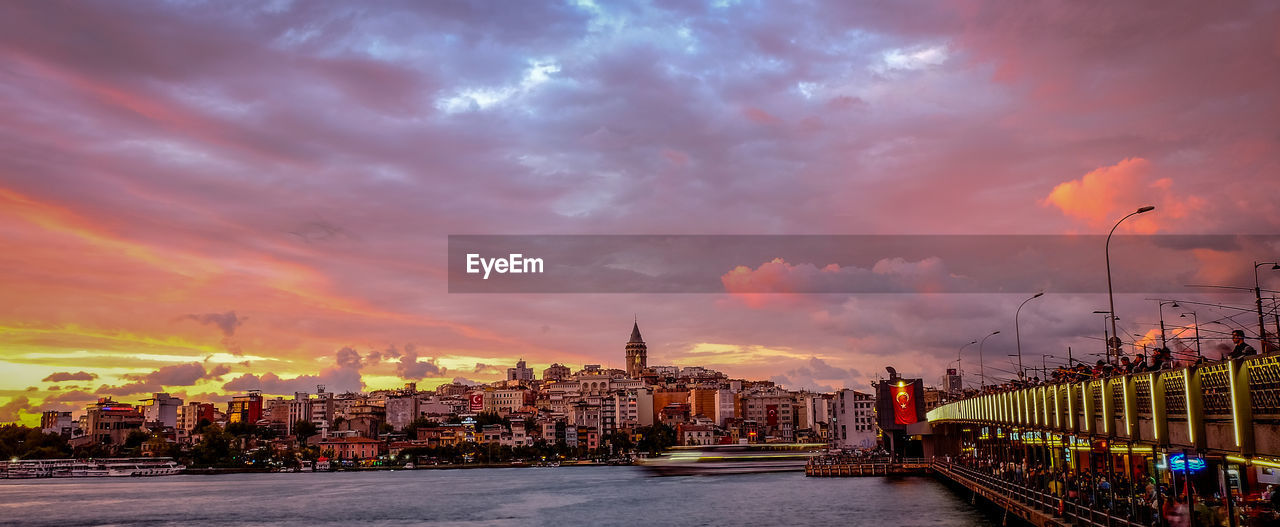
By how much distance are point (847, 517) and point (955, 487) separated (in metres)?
21.5

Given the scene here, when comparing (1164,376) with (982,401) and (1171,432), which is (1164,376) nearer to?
(1171,432)

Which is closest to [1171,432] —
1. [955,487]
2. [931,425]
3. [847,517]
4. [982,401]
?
[982,401]

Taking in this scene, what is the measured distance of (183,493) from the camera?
121m

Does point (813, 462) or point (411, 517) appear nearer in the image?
point (411, 517)

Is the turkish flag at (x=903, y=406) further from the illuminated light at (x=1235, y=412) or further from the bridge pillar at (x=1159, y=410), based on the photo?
the illuminated light at (x=1235, y=412)

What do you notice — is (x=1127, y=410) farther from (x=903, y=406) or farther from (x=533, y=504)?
(x=903, y=406)

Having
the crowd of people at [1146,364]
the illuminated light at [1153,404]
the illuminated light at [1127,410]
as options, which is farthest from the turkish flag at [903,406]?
the illuminated light at [1153,404]

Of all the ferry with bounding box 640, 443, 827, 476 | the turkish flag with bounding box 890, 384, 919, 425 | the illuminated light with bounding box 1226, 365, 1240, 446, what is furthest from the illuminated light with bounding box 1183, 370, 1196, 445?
the ferry with bounding box 640, 443, 827, 476

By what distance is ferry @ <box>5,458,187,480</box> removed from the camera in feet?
618

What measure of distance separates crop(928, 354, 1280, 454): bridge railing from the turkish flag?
8964 cm

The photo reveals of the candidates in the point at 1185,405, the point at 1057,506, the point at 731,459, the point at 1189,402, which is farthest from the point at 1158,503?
the point at 731,459

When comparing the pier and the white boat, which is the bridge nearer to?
the pier

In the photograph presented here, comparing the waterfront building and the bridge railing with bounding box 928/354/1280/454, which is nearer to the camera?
the bridge railing with bounding box 928/354/1280/454

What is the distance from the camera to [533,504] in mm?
88812
